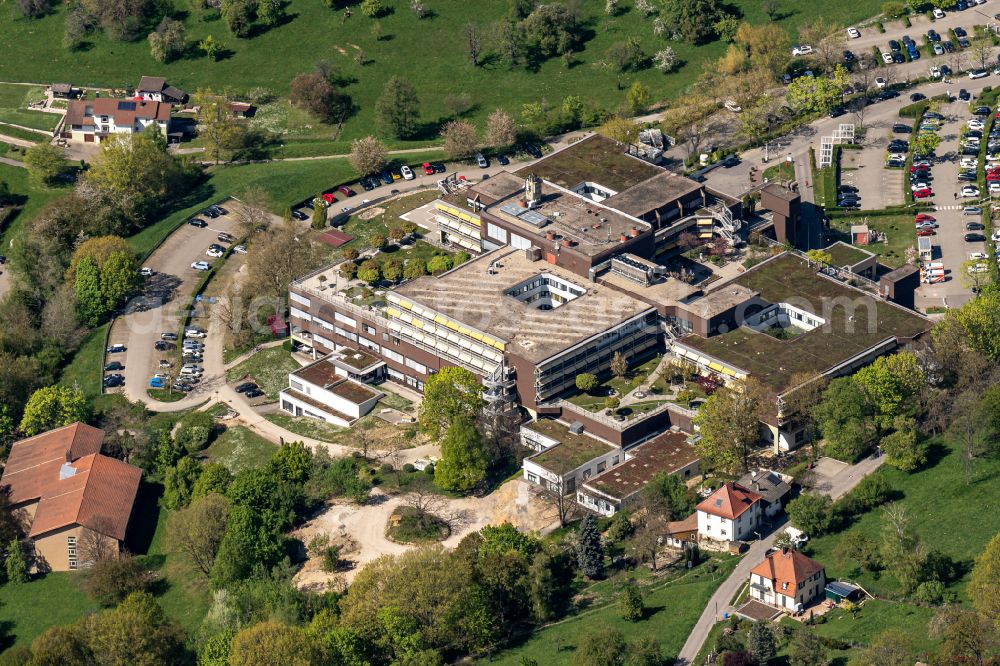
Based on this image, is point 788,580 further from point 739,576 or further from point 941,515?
point 941,515

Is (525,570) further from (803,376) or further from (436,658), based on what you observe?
(803,376)

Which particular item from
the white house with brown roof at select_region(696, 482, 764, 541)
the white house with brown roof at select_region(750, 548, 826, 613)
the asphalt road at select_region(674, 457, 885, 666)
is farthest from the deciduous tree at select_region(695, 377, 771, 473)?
the white house with brown roof at select_region(750, 548, 826, 613)

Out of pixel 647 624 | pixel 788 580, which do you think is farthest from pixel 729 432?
pixel 647 624

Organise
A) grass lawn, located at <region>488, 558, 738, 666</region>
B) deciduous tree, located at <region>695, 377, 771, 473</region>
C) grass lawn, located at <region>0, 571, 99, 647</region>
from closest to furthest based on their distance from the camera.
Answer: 1. grass lawn, located at <region>488, 558, 738, 666</region>
2. deciduous tree, located at <region>695, 377, 771, 473</region>
3. grass lawn, located at <region>0, 571, 99, 647</region>

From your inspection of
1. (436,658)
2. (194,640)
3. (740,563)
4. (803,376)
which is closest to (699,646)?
(740,563)

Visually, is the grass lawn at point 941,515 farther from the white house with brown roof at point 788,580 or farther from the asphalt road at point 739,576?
the white house with brown roof at point 788,580

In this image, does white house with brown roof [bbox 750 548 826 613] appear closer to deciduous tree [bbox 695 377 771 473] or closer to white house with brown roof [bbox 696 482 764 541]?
white house with brown roof [bbox 696 482 764 541]

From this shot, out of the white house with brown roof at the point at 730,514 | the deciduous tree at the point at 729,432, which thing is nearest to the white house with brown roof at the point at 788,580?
the white house with brown roof at the point at 730,514
